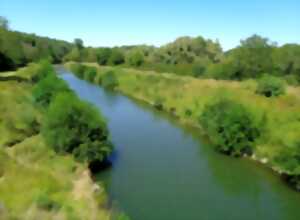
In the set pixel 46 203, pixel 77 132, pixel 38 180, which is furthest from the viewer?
pixel 77 132

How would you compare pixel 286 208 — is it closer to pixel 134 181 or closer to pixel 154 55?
pixel 134 181

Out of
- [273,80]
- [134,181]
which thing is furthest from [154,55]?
[134,181]

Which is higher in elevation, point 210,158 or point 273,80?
point 273,80

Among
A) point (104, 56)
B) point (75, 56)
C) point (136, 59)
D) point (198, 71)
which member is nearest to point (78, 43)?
point (75, 56)

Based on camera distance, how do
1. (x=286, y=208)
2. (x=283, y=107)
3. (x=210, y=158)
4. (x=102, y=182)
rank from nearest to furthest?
(x=286, y=208)
(x=102, y=182)
(x=210, y=158)
(x=283, y=107)

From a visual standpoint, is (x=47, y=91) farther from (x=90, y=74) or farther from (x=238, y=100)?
(x=90, y=74)

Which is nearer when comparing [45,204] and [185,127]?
[45,204]

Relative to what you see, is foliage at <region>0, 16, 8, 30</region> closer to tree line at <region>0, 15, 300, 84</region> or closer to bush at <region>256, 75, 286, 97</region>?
tree line at <region>0, 15, 300, 84</region>
